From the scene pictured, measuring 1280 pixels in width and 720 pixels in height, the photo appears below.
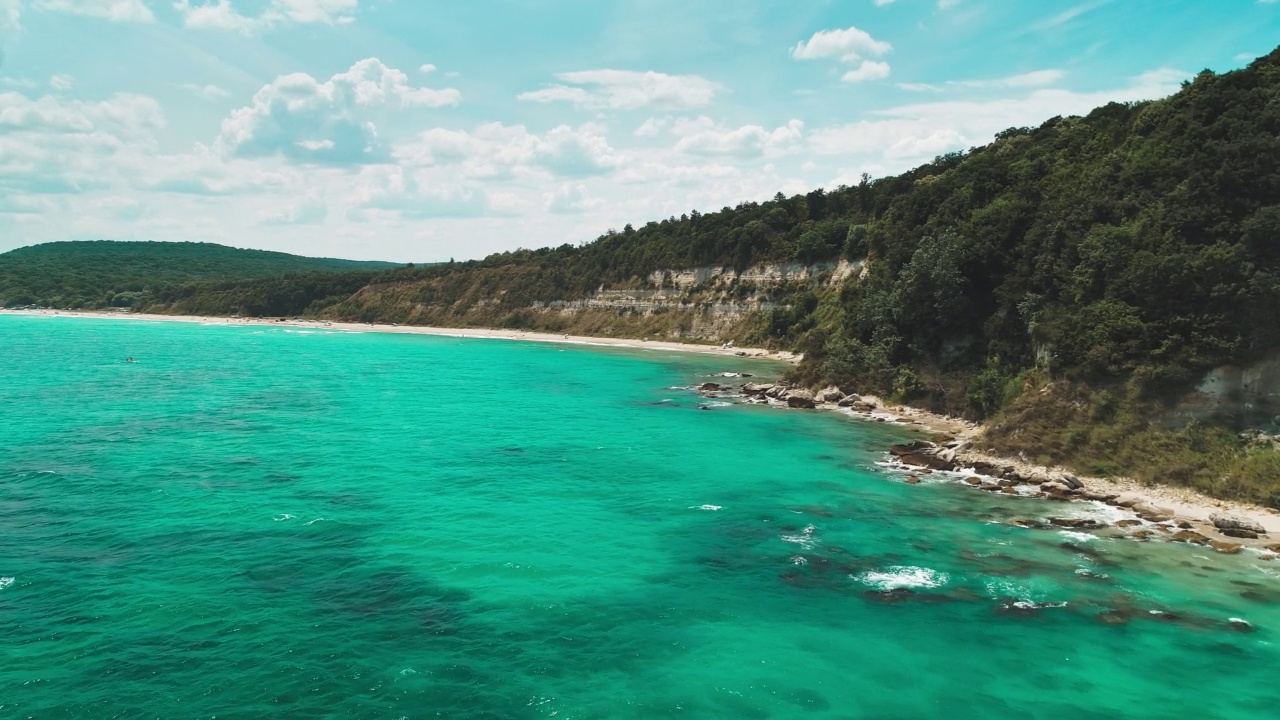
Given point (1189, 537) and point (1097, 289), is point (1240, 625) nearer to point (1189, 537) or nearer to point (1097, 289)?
point (1189, 537)

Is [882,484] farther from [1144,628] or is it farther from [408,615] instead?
[408,615]

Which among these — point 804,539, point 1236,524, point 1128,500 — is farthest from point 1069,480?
point 804,539

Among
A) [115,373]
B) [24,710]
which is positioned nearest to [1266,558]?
[24,710]

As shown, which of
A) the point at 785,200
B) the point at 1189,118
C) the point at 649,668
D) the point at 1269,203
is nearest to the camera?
the point at 649,668

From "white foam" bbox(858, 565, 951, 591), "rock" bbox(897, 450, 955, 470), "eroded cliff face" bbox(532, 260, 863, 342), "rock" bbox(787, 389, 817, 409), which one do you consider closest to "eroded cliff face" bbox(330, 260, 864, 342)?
"eroded cliff face" bbox(532, 260, 863, 342)

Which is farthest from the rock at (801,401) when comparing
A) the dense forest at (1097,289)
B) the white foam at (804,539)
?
the white foam at (804,539)
